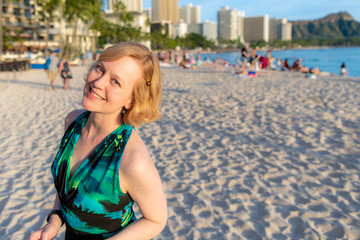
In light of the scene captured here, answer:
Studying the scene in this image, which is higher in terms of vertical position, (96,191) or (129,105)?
(129,105)

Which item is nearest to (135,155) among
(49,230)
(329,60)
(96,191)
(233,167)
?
(96,191)

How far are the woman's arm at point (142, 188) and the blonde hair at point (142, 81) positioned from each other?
0.14 metres

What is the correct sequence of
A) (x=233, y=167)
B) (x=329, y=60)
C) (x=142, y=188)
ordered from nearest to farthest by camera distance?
(x=142, y=188) < (x=233, y=167) < (x=329, y=60)

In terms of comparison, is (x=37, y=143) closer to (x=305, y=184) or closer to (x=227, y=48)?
(x=305, y=184)

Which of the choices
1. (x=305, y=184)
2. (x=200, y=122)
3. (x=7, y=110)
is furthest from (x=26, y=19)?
(x=305, y=184)

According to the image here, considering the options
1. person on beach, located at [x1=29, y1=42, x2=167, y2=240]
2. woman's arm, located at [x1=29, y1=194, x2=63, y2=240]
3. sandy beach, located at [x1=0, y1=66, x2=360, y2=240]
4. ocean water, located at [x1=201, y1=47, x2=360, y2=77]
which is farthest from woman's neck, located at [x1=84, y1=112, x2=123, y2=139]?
ocean water, located at [x1=201, y1=47, x2=360, y2=77]

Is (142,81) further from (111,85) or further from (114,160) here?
(114,160)

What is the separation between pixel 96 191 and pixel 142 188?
0.20m

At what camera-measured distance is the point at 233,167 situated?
5055 mm

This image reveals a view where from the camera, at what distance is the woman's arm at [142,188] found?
107 centimetres

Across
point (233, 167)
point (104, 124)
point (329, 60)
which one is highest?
point (329, 60)

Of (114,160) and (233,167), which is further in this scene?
(233,167)

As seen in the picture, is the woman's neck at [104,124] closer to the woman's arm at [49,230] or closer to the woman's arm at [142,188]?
the woman's arm at [142,188]

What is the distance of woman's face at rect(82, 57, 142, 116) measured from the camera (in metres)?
1.17
